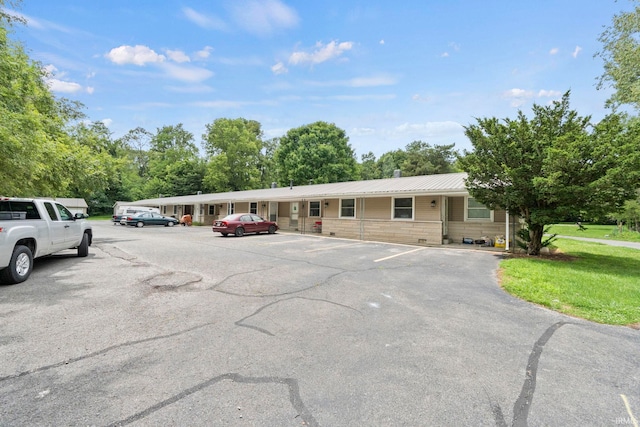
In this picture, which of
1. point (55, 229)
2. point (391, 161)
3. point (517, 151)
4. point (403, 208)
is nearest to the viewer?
point (55, 229)

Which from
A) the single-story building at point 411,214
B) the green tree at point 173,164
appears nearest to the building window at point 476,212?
the single-story building at point 411,214

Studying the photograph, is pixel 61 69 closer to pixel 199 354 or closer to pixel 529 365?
pixel 199 354

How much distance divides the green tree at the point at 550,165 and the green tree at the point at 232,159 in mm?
39045

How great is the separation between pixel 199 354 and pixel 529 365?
3473mm

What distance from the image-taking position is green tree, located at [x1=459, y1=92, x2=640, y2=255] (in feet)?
27.3

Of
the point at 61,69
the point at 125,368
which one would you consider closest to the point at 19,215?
the point at 125,368

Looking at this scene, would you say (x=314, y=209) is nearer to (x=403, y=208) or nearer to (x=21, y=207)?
(x=403, y=208)

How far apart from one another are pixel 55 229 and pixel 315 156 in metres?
34.0

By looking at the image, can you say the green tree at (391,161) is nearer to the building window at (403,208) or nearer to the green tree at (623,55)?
the green tree at (623,55)

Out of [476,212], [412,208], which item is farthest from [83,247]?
[476,212]

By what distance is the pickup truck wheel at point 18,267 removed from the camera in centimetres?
573

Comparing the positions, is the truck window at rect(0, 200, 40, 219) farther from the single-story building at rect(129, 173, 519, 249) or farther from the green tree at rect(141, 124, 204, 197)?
the green tree at rect(141, 124, 204, 197)

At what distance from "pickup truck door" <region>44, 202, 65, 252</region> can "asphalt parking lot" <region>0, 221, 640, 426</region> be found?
1.60 meters

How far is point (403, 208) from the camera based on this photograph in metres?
15.3
